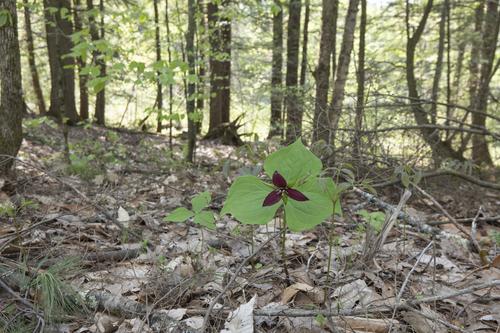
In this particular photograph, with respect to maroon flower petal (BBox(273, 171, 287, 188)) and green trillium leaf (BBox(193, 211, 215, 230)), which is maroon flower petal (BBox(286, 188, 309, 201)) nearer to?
maroon flower petal (BBox(273, 171, 287, 188))

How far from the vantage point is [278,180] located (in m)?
1.49

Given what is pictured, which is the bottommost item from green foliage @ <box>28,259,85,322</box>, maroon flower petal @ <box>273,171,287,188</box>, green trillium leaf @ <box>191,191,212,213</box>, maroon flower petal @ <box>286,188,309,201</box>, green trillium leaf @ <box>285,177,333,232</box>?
green foliage @ <box>28,259,85,322</box>

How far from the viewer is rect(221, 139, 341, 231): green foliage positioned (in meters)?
1.52

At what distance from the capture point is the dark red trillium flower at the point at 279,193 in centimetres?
148

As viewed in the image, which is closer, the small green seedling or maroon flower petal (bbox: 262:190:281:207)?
maroon flower petal (bbox: 262:190:281:207)

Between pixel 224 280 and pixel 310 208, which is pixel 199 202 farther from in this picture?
pixel 310 208

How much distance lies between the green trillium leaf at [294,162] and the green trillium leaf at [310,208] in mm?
39

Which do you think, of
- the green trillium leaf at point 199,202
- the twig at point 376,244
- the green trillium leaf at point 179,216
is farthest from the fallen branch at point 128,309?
the twig at point 376,244

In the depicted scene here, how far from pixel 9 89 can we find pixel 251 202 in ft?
11.2

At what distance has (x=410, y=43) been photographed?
25.0 ft

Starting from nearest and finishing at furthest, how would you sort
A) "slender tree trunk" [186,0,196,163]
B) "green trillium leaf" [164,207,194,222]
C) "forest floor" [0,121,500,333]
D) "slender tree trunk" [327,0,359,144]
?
"forest floor" [0,121,500,333] → "green trillium leaf" [164,207,194,222] → "slender tree trunk" [327,0,359,144] → "slender tree trunk" [186,0,196,163]

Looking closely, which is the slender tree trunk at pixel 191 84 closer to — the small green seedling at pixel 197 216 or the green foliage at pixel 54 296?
the small green seedling at pixel 197 216

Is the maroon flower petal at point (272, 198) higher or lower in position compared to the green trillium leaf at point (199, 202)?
higher

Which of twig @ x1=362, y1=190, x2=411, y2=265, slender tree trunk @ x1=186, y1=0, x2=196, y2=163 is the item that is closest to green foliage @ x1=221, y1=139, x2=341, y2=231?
twig @ x1=362, y1=190, x2=411, y2=265
